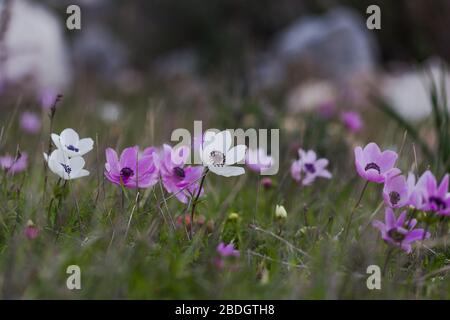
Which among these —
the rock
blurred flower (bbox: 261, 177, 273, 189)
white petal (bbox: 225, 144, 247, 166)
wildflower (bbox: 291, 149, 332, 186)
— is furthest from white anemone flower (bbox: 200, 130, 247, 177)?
the rock

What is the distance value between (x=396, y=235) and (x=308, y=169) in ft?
1.69

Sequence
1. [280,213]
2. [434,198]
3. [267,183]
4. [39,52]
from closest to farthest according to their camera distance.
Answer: [434,198], [280,213], [267,183], [39,52]

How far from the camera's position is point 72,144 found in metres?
1.62

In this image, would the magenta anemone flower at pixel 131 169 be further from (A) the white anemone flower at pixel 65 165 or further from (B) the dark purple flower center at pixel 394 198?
(B) the dark purple flower center at pixel 394 198

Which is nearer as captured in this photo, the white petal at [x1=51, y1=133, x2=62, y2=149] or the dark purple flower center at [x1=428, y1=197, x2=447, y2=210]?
the dark purple flower center at [x1=428, y1=197, x2=447, y2=210]

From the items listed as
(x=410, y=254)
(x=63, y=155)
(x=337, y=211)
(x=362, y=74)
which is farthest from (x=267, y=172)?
(x=362, y=74)

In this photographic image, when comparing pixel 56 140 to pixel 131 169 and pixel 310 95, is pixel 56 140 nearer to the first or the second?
pixel 131 169

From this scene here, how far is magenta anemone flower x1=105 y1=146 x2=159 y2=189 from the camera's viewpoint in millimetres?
1578

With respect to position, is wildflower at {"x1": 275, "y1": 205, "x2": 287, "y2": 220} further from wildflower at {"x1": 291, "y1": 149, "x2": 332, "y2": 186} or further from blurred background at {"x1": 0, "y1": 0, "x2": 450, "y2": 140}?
blurred background at {"x1": 0, "y1": 0, "x2": 450, "y2": 140}

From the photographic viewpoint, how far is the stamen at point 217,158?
156cm

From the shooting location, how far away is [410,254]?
1.65 m

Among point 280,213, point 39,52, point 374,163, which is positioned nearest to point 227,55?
point 39,52

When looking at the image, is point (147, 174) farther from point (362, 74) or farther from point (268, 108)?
point (362, 74)

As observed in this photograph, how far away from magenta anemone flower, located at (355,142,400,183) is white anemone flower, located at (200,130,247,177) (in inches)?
10.9
